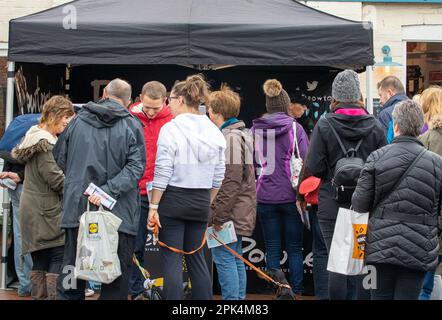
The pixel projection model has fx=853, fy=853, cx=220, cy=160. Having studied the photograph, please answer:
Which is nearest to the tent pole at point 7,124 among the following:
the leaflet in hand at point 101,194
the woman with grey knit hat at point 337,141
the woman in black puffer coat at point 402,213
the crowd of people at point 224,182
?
the crowd of people at point 224,182

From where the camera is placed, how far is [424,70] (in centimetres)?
1091

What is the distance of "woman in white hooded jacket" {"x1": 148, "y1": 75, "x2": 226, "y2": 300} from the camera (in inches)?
225

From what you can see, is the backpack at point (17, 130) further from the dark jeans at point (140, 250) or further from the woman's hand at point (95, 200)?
the woman's hand at point (95, 200)

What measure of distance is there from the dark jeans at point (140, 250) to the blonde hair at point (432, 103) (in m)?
2.34

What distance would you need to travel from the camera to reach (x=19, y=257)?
7.77 m

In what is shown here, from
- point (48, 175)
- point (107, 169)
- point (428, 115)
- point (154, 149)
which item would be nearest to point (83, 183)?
point (107, 169)

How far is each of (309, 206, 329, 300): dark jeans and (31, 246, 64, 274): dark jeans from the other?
2.05 metres

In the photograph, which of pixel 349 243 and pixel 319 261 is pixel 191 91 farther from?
pixel 319 261

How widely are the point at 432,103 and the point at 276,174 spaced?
1.46m

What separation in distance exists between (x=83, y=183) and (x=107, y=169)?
0.19m

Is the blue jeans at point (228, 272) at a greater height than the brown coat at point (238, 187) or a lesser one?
lesser

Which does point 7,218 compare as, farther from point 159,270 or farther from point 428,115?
point 428,115

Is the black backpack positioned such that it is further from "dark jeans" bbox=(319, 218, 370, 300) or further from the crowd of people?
"dark jeans" bbox=(319, 218, 370, 300)

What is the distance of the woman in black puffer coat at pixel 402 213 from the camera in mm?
5109
